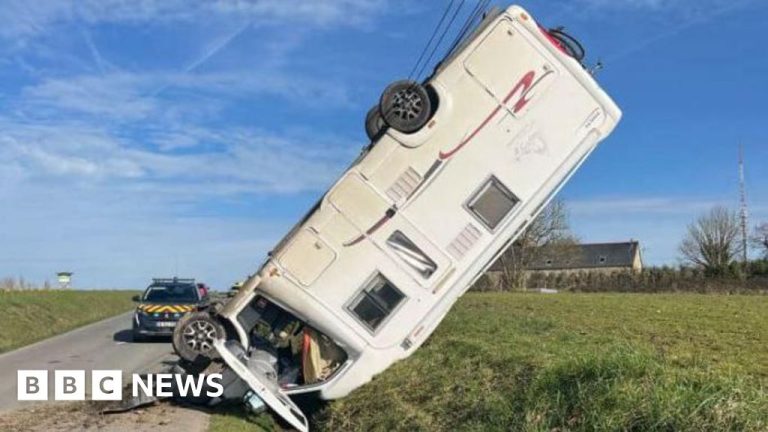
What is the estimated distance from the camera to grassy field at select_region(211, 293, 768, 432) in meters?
5.80

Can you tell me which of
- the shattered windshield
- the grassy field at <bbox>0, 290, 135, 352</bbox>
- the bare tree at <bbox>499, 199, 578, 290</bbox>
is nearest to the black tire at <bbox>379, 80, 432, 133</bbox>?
the shattered windshield

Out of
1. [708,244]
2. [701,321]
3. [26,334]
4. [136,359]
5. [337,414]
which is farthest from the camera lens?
[708,244]

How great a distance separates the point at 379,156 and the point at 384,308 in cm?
187

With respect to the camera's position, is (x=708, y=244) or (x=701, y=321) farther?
(x=708, y=244)

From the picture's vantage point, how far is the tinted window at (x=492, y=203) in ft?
33.0

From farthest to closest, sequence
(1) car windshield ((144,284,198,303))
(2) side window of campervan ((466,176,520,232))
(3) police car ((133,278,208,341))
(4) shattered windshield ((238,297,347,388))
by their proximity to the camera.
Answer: (1) car windshield ((144,284,198,303)) → (3) police car ((133,278,208,341)) → (4) shattered windshield ((238,297,347,388)) → (2) side window of campervan ((466,176,520,232))

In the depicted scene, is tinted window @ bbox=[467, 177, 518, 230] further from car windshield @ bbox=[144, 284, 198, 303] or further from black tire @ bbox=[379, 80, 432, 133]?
car windshield @ bbox=[144, 284, 198, 303]

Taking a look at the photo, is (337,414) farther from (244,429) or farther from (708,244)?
(708,244)

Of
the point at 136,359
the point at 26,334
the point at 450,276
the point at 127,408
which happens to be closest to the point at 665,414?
the point at 450,276

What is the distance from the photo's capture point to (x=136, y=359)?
17547mm

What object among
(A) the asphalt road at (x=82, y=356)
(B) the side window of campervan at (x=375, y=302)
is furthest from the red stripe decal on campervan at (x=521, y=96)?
(A) the asphalt road at (x=82, y=356)

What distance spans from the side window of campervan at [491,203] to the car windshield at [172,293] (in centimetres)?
1401

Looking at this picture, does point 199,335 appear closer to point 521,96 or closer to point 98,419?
point 98,419

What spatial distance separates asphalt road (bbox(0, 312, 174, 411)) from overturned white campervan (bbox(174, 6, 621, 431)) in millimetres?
4509
